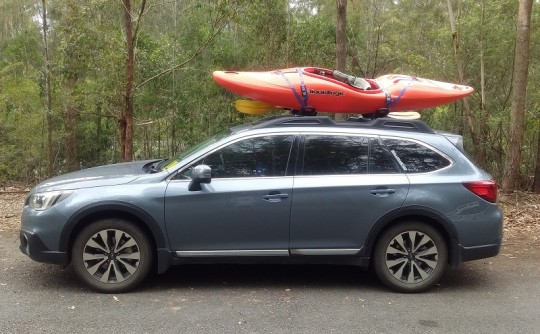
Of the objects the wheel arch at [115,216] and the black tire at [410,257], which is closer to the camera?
the wheel arch at [115,216]

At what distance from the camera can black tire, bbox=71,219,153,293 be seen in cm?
505

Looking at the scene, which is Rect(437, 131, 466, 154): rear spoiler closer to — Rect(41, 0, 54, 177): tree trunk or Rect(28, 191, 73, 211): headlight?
Rect(28, 191, 73, 211): headlight

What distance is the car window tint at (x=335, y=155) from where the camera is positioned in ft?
17.3

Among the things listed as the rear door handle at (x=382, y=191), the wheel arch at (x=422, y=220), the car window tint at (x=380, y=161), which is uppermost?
the car window tint at (x=380, y=161)

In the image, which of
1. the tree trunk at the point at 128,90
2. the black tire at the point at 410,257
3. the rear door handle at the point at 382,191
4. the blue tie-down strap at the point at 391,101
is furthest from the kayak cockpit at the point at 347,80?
the tree trunk at the point at 128,90

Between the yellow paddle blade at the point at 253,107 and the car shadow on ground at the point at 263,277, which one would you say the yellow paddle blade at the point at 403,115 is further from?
the car shadow on ground at the point at 263,277

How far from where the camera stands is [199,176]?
4.96 metres

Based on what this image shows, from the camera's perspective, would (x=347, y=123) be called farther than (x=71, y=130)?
No

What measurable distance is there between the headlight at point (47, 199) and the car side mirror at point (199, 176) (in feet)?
3.70

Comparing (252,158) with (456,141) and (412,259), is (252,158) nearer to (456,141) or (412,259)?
(412,259)

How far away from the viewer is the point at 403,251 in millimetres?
5262

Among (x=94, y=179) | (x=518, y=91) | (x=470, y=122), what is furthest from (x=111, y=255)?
(x=470, y=122)

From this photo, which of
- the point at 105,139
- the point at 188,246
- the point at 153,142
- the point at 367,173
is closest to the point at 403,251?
the point at 367,173

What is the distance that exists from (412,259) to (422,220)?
1.27 feet
